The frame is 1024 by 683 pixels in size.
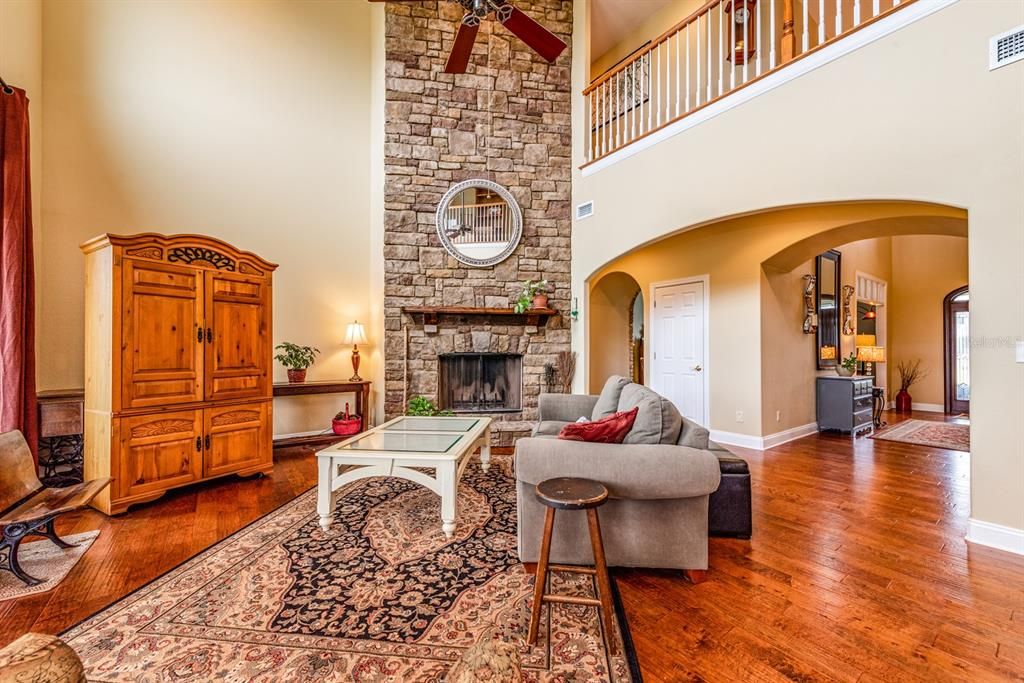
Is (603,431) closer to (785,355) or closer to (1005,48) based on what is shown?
(1005,48)

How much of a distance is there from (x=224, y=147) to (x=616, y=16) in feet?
16.9

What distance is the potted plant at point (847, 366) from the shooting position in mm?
6067

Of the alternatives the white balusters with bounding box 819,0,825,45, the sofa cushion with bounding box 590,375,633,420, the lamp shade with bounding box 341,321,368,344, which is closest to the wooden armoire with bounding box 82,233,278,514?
the lamp shade with bounding box 341,321,368,344

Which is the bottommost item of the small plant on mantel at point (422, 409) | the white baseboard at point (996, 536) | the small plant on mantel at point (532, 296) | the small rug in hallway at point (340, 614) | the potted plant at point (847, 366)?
the small rug in hallway at point (340, 614)

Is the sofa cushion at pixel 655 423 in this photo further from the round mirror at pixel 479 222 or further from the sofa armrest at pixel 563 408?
the round mirror at pixel 479 222

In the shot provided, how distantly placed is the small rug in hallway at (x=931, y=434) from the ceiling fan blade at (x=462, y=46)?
631cm

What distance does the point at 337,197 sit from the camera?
5.39 metres

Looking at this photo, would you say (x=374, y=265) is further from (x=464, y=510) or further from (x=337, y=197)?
(x=464, y=510)

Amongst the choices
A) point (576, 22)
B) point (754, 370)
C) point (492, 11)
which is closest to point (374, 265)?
point (492, 11)

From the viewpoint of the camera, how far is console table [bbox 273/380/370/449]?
4.64 meters

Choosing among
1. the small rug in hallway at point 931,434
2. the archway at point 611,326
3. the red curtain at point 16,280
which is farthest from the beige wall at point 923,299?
the red curtain at point 16,280

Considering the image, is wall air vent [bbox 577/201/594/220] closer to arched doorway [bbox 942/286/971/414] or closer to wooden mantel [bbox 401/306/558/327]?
wooden mantel [bbox 401/306/558/327]

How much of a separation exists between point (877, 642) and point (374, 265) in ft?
17.6

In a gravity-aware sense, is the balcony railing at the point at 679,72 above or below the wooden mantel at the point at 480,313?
above
